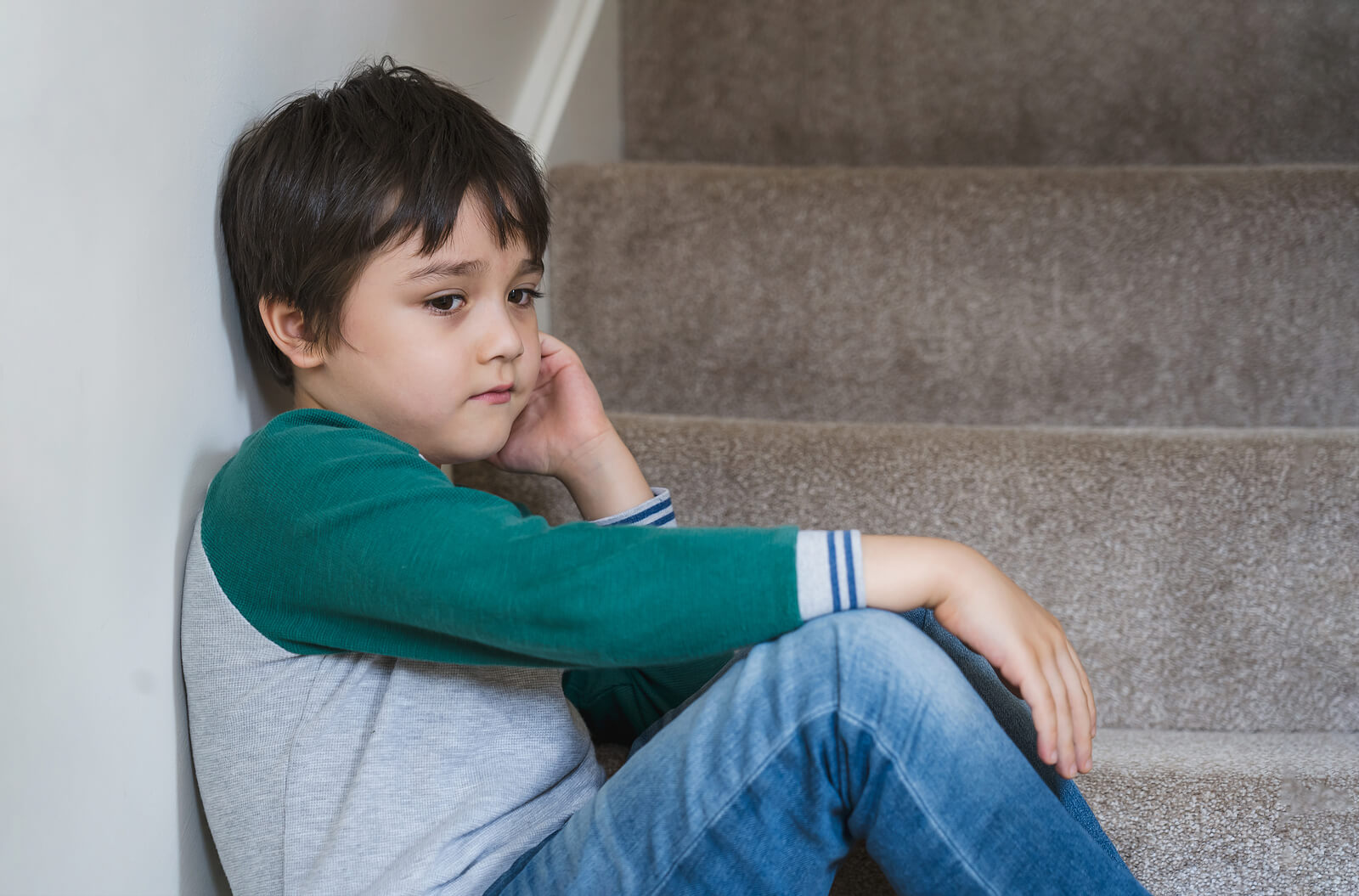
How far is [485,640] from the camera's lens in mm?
604

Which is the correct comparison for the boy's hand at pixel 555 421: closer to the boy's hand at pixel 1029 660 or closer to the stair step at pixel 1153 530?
the stair step at pixel 1153 530

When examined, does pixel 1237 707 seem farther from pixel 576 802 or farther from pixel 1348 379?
pixel 576 802

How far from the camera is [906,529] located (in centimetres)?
97

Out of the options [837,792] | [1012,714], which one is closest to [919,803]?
[837,792]

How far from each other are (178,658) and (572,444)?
0.37m

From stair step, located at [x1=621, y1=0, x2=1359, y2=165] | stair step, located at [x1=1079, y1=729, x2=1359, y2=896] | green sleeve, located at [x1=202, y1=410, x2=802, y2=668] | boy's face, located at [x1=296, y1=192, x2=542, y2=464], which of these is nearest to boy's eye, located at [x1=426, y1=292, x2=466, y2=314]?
boy's face, located at [x1=296, y1=192, x2=542, y2=464]

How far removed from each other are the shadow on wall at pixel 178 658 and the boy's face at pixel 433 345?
1.9 inches

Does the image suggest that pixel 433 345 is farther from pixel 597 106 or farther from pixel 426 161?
pixel 597 106

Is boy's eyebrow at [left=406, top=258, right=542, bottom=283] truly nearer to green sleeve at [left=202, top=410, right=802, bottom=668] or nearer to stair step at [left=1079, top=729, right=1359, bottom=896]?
green sleeve at [left=202, top=410, right=802, bottom=668]

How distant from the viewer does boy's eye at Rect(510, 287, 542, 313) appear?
32.3 inches

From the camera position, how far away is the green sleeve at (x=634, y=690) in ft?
2.90

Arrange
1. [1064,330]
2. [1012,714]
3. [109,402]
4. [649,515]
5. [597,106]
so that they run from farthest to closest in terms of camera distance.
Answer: [597,106], [1064,330], [649,515], [1012,714], [109,402]

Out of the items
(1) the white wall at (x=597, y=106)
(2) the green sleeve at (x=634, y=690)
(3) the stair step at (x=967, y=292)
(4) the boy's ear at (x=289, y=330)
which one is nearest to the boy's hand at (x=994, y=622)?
(2) the green sleeve at (x=634, y=690)

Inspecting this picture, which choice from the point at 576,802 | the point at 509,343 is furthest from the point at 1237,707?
the point at 509,343
